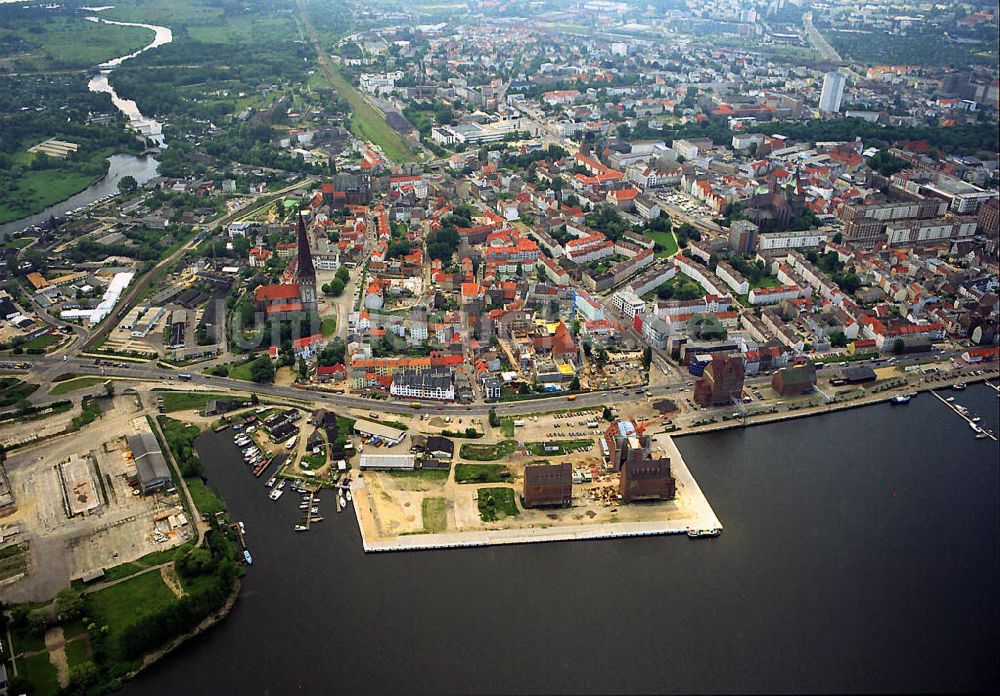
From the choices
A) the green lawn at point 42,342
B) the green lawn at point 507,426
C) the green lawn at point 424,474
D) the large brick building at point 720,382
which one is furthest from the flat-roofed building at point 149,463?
the large brick building at point 720,382

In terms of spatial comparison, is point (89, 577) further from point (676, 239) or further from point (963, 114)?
point (963, 114)

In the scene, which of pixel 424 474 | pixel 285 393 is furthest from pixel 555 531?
pixel 285 393

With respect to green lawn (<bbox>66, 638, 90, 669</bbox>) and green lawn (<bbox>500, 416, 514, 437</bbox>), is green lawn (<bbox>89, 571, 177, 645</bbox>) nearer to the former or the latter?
green lawn (<bbox>66, 638, 90, 669</bbox>)

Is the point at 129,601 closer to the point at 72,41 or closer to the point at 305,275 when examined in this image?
the point at 305,275

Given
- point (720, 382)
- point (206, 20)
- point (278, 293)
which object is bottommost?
point (720, 382)

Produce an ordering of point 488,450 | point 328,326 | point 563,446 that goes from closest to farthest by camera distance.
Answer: point 488,450
point 563,446
point 328,326

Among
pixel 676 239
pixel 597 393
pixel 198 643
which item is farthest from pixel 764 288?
pixel 198 643

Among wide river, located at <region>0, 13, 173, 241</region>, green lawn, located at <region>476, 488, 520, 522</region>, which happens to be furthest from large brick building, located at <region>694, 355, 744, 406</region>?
wide river, located at <region>0, 13, 173, 241</region>

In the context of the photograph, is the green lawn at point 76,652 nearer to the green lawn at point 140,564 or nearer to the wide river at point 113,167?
the green lawn at point 140,564
